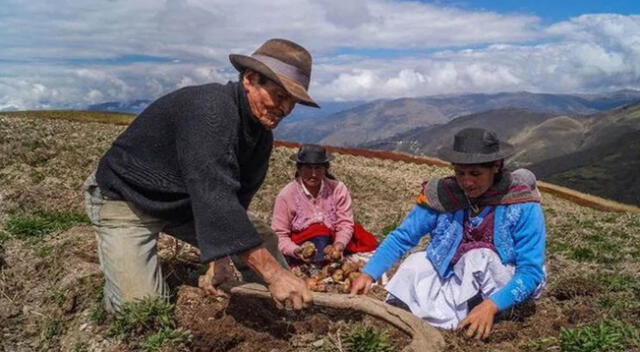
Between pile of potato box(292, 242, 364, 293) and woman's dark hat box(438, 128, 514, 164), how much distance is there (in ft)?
9.09

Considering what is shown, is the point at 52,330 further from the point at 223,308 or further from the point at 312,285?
the point at 312,285

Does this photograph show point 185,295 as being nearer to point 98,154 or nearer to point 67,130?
point 98,154

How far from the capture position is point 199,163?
448 cm

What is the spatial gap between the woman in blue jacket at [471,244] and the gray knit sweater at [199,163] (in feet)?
5.37

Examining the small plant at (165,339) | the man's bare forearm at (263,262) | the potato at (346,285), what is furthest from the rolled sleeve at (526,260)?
the small plant at (165,339)

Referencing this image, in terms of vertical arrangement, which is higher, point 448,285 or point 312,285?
point 448,285

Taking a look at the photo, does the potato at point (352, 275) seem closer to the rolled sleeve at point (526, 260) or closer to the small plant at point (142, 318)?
the rolled sleeve at point (526, 260)

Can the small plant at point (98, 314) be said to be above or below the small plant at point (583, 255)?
below

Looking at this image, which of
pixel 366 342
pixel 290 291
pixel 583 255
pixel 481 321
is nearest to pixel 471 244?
pixel 481 321

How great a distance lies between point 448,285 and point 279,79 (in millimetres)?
2919

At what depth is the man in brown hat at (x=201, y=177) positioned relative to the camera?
449 centimetres

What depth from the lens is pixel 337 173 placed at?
20.9m

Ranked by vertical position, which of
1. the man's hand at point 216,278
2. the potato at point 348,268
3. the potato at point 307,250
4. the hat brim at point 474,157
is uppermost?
the hat brim at point 474,157

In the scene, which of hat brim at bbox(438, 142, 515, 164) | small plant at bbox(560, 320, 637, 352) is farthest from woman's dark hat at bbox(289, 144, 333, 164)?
small plant at bbox(560, 320, 637, 352)
